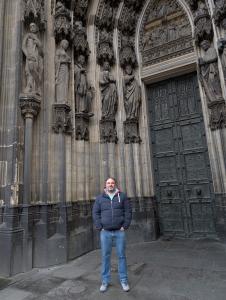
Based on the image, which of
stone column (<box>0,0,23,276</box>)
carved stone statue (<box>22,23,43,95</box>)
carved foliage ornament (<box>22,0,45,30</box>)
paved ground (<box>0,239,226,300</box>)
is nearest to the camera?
paved ground (<box>0,239,226,300</box>)

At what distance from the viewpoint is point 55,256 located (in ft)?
15.3

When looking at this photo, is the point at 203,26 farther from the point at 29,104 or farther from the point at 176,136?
the point at 29,104

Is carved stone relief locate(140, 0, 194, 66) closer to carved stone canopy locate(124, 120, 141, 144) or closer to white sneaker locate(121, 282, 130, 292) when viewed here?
carved stone canopy locate(124, 120, 141, 144)

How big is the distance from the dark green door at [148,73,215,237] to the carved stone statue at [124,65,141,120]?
610mm

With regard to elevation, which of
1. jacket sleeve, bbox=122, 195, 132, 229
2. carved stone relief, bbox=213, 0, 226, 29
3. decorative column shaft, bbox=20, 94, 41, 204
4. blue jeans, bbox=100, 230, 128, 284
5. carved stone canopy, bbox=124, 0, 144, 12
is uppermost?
carved stone canopy, bbox=124, 0, 144, 12

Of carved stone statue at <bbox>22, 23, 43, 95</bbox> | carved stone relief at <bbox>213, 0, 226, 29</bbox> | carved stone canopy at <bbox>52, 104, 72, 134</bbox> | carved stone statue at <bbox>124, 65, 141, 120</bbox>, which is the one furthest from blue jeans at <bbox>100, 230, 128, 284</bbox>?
carved stone relief at <bbox>213, 0, 226, 29</bbox>

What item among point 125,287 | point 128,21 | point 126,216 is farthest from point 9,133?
point 128,21

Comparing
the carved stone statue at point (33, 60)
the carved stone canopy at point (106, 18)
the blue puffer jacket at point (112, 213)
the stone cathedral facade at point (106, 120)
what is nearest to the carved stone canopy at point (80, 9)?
the stone cathedral facade at point (106, 120)

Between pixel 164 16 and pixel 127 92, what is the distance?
271cm

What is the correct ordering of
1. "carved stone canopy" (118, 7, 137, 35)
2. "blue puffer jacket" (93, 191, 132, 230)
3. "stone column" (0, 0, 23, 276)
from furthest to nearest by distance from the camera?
"carved stone canopy" (118, 7, 137, 35) < "stone column" (0, 0, 23, 276) < "blue puffer jacket" (93, 191, 132, 230)

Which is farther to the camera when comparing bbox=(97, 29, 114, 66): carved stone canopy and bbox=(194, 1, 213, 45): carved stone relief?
bbox=(97, 29, 114, 66): carved stone canopy

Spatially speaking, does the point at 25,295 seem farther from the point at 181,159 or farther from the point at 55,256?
the point at 181,159

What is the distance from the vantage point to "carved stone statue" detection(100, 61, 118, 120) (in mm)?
6598

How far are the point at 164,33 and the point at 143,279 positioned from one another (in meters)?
6.62
